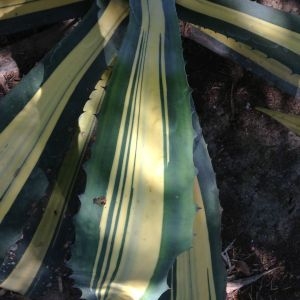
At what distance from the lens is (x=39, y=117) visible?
92cm

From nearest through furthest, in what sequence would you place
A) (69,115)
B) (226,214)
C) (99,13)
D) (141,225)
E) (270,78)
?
(141,225)
(69,115)
(99,13)
(270,78)
(226,214)

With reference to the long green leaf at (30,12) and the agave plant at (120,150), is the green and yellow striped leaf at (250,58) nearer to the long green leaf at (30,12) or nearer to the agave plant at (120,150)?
the agave plant at (120,150)

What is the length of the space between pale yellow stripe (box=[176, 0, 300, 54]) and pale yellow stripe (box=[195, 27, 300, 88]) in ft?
0.28

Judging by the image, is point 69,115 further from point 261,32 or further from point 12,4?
point 261,32

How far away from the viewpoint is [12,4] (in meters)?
1.08

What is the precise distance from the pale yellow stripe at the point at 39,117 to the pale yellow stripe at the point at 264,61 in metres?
0.32

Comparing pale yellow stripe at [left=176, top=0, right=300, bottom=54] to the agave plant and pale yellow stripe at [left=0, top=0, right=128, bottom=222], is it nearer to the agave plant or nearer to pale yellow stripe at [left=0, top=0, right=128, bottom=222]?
the agave plant

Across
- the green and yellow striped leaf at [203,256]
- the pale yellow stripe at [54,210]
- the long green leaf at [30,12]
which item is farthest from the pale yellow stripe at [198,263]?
the long green leaf at [30,12]

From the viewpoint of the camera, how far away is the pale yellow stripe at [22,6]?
3.53 ft

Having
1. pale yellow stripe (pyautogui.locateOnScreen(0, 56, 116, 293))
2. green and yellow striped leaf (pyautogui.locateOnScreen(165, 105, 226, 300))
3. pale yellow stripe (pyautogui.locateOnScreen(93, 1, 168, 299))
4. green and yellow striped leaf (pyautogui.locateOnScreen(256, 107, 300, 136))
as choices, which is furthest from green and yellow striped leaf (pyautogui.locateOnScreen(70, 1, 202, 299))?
green and yellow striped leaf (pyautogui.locateOnScreen(256, 107, 300, 136))

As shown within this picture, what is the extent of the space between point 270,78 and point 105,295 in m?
0.69

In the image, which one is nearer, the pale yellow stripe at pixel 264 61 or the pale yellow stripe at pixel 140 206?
the pale yellow stripe at pixel 140 206

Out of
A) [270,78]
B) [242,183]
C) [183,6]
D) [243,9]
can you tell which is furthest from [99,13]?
[242,183]

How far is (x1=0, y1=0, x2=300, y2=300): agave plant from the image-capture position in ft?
2.33
